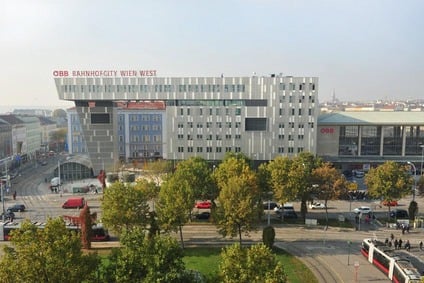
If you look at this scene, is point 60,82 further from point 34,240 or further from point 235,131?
point 34,240

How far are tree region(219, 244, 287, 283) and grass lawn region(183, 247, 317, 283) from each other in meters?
11.3

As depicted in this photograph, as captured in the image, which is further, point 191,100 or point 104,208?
point 191,100

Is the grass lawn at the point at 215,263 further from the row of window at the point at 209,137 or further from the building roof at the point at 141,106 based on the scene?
the building roof at the point at 141,106

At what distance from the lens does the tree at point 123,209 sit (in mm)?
37594

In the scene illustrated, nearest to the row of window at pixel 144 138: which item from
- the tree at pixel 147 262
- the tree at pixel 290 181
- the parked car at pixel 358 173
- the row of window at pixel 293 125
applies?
the row of window at pixel 293 125

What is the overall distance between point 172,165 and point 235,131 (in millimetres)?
15699

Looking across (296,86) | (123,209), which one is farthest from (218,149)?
(123,209)


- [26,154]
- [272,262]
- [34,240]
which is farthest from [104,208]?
[26,154]

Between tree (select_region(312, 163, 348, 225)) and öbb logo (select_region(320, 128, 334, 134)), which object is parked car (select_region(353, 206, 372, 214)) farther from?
öbb logo (select_region(320, 128, 334, 134))

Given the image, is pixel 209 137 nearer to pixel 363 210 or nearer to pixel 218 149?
pixel 218 149

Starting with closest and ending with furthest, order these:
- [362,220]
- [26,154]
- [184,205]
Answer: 1. [184,205]
2. [362,220]
3. [26,154]

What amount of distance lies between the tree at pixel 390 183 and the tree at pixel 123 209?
101 ft

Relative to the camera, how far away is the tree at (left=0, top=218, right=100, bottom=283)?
20.9 metres

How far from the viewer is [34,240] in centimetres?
2211
